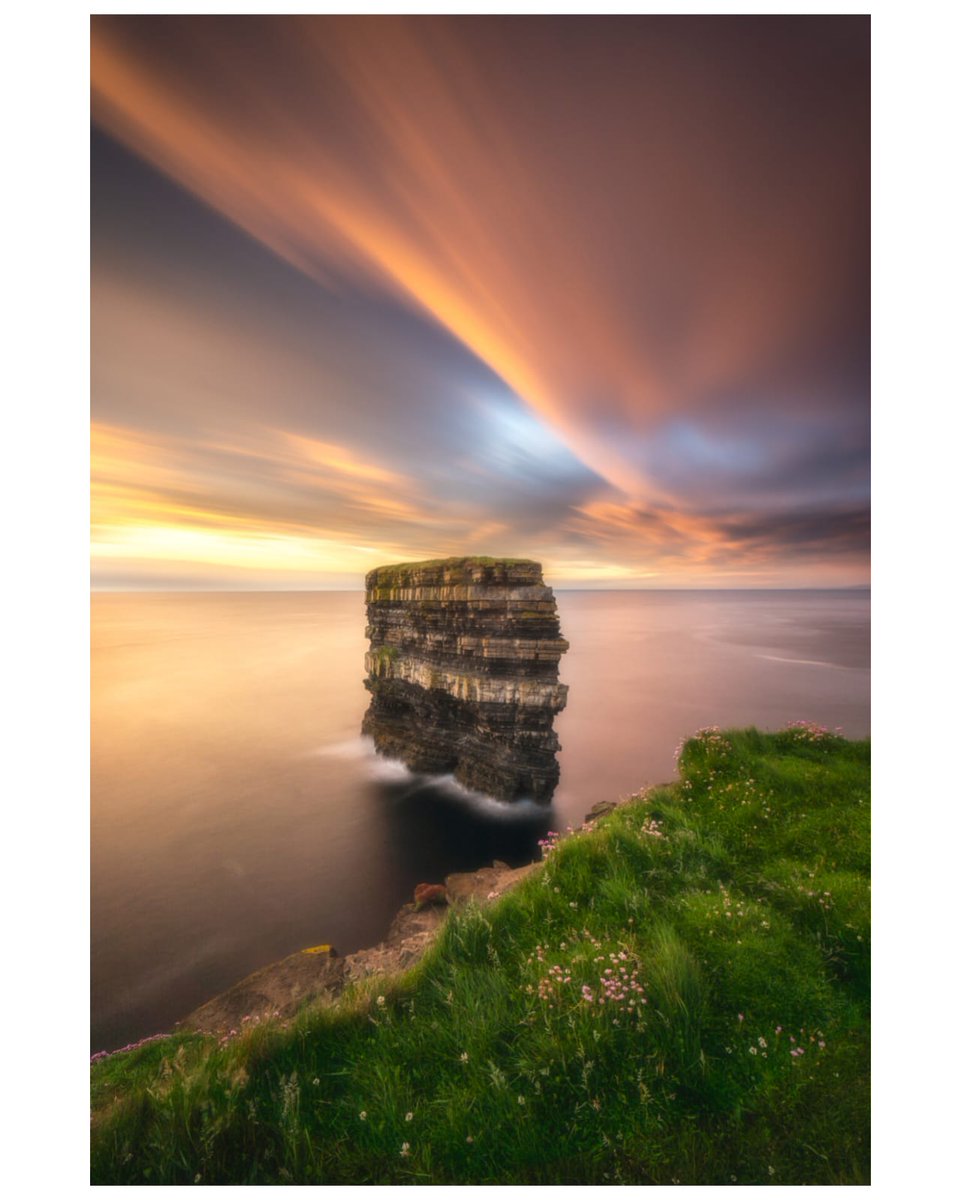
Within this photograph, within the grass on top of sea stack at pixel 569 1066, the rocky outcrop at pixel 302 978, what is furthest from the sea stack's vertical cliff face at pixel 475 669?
the grass on top of sea stack at pixel 569 1066

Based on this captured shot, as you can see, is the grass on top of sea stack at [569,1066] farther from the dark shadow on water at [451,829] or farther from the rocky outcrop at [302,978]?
the dark shadow on water at [451,829]

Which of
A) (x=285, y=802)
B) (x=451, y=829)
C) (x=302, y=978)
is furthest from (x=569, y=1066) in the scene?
(x=285, y=802)

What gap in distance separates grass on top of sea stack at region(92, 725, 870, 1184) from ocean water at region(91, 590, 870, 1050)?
7076 mm

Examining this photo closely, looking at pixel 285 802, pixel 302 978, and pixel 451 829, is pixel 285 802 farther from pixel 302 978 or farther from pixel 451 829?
pixel 302 978

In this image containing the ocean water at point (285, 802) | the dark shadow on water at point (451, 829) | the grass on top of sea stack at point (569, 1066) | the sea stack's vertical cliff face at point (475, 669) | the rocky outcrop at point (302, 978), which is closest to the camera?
the grass on top of sea stack at point (569, 1066)

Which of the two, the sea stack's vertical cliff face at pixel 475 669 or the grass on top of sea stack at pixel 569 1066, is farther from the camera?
the sea stack's vertical cliff face at pixel 475 669

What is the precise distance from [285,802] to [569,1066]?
57.8 feet

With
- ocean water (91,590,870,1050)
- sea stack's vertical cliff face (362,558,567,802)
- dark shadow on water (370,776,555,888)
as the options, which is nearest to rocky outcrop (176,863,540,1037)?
ocean water (91,590,870,1050)

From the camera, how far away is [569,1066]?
3012 millimetres

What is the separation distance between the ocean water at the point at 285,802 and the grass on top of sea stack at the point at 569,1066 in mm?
7076

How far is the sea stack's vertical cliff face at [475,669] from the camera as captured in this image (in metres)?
15.0

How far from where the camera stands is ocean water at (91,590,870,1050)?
10766 mm

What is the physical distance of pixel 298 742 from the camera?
24359 mm
